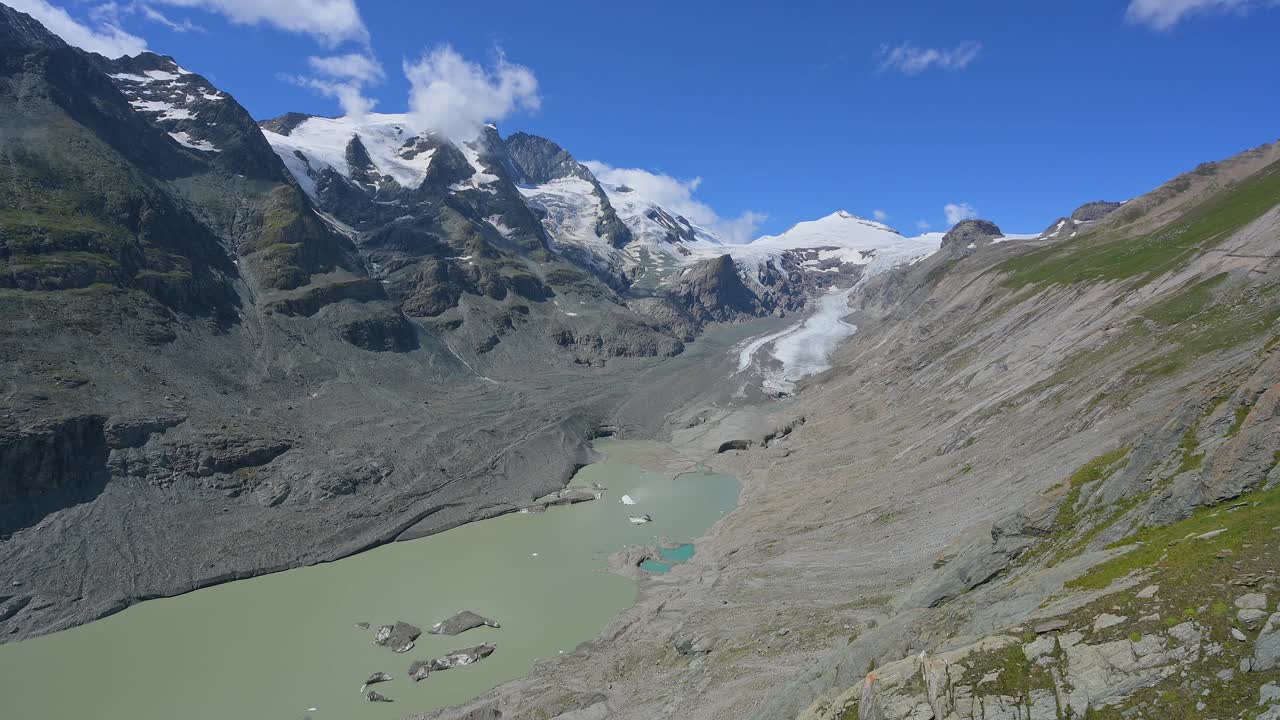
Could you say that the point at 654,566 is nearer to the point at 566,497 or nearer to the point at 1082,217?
the point at 566,497

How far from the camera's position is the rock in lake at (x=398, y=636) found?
38188 mm

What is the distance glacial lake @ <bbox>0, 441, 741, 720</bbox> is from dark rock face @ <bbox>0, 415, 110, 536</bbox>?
12671mm

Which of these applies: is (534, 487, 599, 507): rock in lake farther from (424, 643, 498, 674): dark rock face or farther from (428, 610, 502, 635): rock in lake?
(424, 643, 498, 674): dark rock face

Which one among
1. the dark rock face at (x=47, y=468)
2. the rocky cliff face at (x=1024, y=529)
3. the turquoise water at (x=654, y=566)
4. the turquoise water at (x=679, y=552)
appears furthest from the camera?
the turquoise water at (x=679, y=552)

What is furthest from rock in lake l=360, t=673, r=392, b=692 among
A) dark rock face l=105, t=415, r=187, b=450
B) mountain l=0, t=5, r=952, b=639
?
dark rock face l=105, t=415, r=187, b=450

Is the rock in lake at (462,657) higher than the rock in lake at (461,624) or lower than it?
lower

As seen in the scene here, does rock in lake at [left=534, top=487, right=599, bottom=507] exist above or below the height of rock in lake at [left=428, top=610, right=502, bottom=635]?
above

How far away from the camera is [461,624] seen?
131ft

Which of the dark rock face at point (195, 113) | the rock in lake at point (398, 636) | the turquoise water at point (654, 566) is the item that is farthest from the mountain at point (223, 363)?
the turquoise water at point (654, 566)

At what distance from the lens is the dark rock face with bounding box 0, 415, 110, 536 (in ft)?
158

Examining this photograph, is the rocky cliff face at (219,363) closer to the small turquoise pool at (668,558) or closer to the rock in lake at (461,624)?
the rock in lake at (461,624)

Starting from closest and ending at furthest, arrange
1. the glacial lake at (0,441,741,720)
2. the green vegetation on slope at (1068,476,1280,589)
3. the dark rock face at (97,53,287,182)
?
the green vegetation on slope at (1068,476,1280,589) < the glacial lake at (0,441,741,720) < the dark rock face at (97,53,287,182)

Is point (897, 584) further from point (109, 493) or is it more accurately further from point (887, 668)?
point (109, 493)

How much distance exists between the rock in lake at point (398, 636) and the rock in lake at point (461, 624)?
115 centimetres
